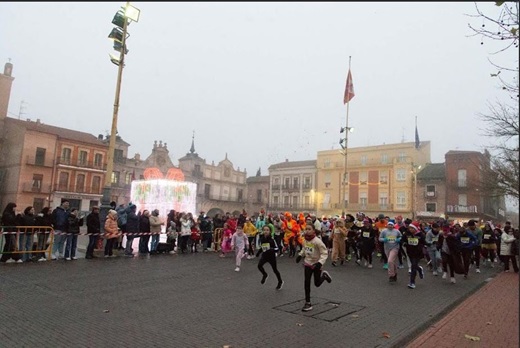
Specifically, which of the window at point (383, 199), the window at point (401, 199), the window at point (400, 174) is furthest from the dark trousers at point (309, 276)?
the window at point (383, 199)

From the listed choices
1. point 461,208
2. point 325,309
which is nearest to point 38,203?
point 325,309

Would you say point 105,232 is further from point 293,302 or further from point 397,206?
point 397,206

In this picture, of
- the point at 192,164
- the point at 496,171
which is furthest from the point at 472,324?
the point at 192,164

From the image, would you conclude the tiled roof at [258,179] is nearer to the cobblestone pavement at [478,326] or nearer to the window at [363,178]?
the window at [363,178]

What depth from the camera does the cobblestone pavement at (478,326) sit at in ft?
19.7

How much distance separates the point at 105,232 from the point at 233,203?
54.0m

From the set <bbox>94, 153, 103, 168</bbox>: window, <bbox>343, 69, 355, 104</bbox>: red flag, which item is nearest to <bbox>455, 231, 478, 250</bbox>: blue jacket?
<bbox>343, 69, 355, 104</bbox>: red flag

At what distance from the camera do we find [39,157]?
4509 centimetres

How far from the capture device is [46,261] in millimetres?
11977

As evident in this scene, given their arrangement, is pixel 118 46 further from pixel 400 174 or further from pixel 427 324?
pixel 400 174

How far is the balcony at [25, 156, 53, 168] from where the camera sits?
44.0 m

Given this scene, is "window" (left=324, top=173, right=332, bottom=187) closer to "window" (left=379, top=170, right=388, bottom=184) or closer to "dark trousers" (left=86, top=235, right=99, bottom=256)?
"window" (left=379, top=170, right=388, bottom=184)

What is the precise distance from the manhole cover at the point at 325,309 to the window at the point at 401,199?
159ft

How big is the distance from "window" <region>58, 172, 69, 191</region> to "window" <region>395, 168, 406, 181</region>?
1835 inches
